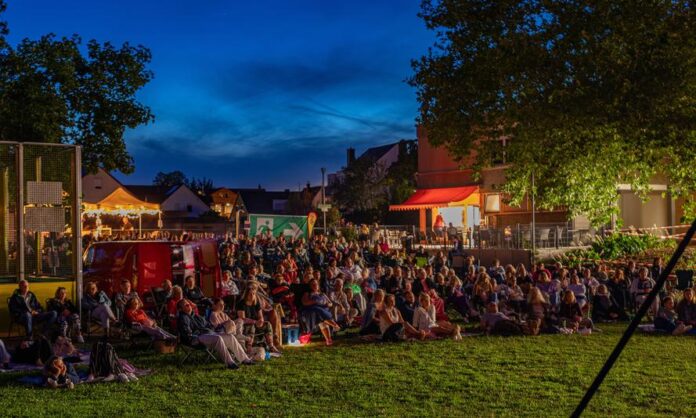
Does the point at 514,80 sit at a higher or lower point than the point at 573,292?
higher

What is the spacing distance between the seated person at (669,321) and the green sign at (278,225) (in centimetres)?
1834

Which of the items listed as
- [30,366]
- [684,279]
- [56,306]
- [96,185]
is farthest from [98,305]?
[96,185]

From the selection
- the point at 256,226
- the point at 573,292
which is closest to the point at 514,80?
the point at 573,292

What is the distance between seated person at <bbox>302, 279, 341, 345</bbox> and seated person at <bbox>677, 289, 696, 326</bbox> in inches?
277

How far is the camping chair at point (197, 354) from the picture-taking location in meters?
11.8

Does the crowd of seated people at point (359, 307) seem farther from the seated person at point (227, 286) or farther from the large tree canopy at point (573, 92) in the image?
the large tree canopy at point (573, 92)

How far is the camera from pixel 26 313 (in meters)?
13.5

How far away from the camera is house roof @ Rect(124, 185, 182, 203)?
9756cm

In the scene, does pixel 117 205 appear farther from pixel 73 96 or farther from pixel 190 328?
pixel 190 328

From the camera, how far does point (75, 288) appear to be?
Answer: 14812 mm

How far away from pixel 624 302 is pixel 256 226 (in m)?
17.0

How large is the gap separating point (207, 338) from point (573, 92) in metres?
10.6

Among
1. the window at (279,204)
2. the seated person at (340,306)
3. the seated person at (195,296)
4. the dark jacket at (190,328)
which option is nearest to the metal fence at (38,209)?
the seated person at (195,296)

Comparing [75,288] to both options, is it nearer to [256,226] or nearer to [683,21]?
[683,21]
